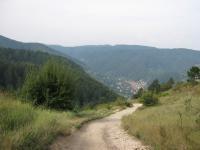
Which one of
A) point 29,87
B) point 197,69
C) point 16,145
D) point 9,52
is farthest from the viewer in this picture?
point 9,52

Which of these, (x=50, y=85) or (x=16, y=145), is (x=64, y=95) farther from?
(x=16, y=145)

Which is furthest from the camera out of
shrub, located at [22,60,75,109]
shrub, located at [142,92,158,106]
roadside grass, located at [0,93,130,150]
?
shrub, located at [142,92,158,106]

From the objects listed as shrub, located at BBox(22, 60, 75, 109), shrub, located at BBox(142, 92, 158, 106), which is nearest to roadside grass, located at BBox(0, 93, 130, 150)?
shrub, located at BBox(22, 60, 75, 109)

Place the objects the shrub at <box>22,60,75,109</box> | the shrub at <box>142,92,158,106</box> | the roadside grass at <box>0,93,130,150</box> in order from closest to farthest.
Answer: the roadside grass at <box>0,93,130,150</box> < the shrub at <box>22,60,75,109</box> < the shrub at <box>142,92,158,106</box>

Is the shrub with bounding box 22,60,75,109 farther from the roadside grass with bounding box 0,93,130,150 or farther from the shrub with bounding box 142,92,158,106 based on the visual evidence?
the shrub with bounding box 142,92,158,106

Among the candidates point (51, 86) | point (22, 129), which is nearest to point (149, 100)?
point (51, 86)

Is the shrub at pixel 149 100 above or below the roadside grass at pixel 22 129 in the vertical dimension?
below

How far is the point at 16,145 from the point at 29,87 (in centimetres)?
1777

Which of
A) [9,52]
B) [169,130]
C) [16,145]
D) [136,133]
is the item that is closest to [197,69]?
[136,133]

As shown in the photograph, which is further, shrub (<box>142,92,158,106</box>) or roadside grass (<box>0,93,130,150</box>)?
shrub (<box>142,92,158,106</box>)

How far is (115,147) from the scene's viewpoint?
525 inches

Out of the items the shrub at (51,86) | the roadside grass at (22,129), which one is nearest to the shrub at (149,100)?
the shrub at (51,86)

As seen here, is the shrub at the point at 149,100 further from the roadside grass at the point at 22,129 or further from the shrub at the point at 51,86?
the roadside grass at the point at 22,129

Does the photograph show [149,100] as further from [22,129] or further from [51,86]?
[22,129]
